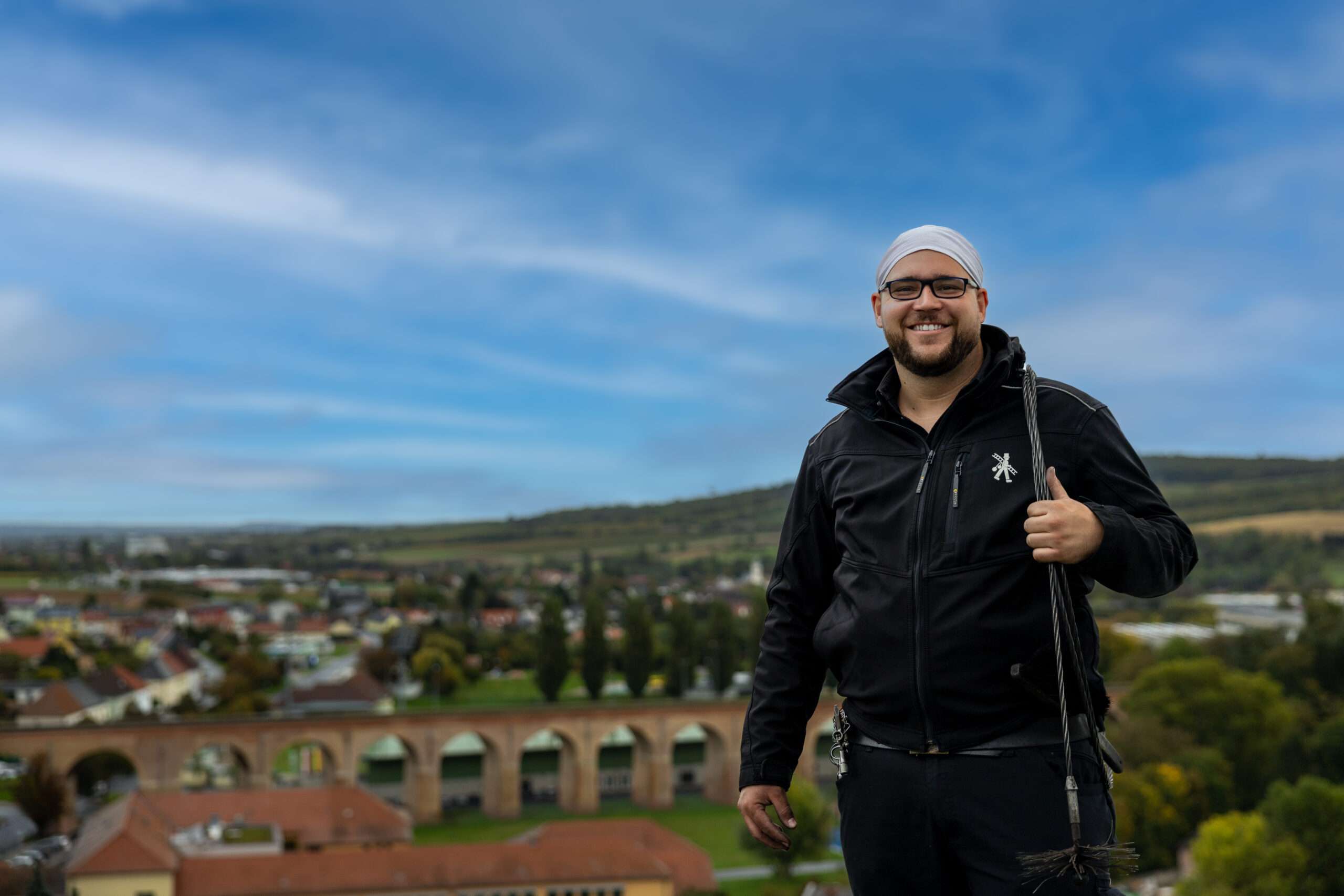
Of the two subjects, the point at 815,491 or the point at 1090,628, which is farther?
the point at 815,491

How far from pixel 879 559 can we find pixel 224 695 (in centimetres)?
5770

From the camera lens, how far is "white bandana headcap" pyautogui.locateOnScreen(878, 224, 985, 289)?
2707mm

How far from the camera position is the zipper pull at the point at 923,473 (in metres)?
2.60

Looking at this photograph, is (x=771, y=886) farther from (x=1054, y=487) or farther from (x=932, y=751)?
(x=1054, y=487)

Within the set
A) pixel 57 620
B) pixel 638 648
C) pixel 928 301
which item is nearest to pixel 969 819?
pixel 928 301

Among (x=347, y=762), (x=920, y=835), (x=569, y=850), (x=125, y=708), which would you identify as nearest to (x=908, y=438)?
(x=920, y=835)

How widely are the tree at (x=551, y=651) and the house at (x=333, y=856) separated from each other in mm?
17524

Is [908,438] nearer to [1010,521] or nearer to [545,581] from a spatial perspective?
[1010,521]

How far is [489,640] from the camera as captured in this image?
71750mm

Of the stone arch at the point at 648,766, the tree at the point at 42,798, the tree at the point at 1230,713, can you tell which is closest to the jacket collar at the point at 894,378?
the tree at the point at 42,798

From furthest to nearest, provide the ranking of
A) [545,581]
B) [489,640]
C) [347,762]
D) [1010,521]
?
[545,581]
[489,640]
[347,762]
[1010,521]

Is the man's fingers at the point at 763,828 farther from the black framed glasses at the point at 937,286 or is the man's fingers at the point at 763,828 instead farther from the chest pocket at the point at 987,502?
the black framed glasses at the point at 937,286

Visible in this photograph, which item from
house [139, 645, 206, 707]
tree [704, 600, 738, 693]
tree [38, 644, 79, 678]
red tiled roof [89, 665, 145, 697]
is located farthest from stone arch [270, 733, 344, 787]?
tree [704, 600, 738, 693]

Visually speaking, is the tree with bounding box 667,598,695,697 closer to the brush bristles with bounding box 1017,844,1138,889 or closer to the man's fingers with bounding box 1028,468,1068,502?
the brush bristles with bounding box 1017,844,1138,889
